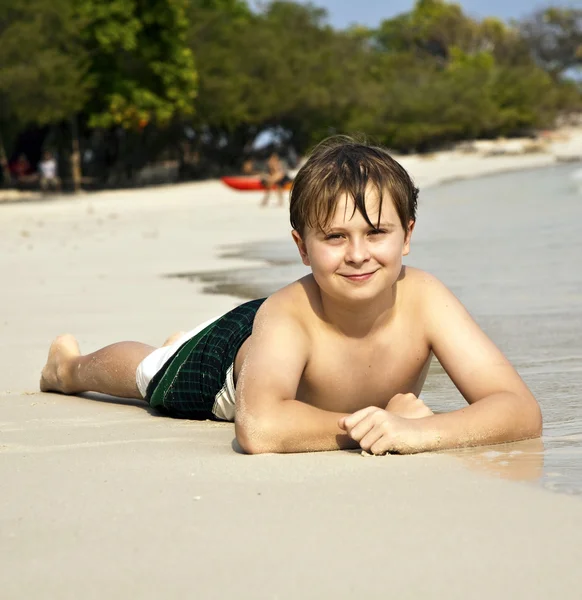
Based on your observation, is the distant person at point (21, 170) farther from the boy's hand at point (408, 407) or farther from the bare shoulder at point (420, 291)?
the boy's hand at point (408, 407)

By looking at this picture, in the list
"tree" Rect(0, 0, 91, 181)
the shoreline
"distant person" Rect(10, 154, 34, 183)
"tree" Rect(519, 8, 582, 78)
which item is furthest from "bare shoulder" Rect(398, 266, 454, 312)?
"tree" Rect(519, 8, 582, 78)

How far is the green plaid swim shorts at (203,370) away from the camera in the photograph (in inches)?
151

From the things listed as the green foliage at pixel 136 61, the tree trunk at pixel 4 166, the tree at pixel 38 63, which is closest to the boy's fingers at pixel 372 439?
the tree at pixel 38 63

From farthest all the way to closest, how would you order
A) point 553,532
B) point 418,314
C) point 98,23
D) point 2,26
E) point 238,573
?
point 98,23, point 2,26, point 418,314, point 553,532, point 238,573

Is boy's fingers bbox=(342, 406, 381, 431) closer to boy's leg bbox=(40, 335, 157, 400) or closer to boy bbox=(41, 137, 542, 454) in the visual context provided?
boy bbox=(41, 137, 542, 454)

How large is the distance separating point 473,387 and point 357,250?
0.59m

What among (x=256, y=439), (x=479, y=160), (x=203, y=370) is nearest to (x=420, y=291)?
(x=256, y=439)

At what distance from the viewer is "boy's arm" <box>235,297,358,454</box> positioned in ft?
10.5

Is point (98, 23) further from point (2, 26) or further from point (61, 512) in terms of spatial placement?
point (61, 512)

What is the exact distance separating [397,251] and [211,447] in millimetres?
819

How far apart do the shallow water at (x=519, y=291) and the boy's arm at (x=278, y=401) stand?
410mm

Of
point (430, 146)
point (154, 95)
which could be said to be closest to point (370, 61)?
point (430, 146)

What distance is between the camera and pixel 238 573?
2.14 metres

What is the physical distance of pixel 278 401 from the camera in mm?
3242
